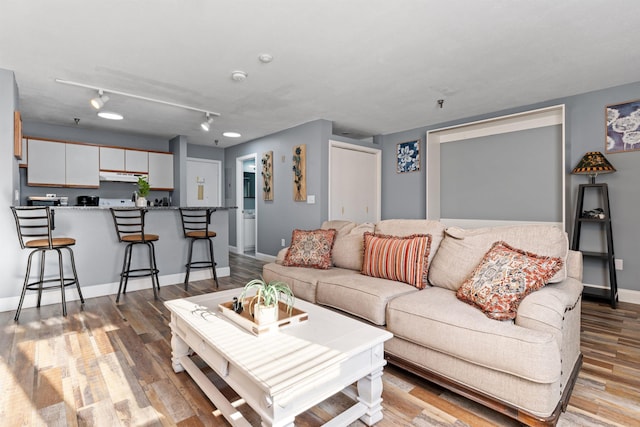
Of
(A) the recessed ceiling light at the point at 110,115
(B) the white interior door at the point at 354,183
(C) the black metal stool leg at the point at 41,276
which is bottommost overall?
(C) the black metal stool leg at the point at 41,276

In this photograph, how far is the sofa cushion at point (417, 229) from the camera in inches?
98.5

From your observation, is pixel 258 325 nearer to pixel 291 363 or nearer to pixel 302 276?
pixel 291 363

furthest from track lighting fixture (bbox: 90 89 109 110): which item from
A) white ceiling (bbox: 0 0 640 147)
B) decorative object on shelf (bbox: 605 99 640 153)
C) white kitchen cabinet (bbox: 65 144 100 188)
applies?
decorative object on shelf (bbox: 605 99 640 153)

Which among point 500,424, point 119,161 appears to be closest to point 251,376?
point 500,424

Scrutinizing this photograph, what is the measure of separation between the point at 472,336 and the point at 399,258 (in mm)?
889

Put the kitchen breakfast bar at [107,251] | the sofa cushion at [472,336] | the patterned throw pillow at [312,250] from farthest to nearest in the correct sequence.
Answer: the kitchen breakfast bar at [107,251] < the patterned throw pillow at [312,250] < the sofa cushion at [472,336]

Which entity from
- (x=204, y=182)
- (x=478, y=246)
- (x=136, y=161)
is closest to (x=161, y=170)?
(x=136, y=161)

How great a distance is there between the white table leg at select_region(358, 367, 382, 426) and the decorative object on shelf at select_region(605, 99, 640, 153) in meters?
3.91

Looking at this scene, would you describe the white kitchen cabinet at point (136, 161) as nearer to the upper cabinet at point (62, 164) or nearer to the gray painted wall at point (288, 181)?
the upper cabinet at point (62, 164)

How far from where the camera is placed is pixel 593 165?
3.49m

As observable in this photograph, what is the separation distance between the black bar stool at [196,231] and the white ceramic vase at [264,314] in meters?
2.80

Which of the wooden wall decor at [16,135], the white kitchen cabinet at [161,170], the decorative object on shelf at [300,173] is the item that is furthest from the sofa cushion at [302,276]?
the white kitchen cabinet at [161,170]

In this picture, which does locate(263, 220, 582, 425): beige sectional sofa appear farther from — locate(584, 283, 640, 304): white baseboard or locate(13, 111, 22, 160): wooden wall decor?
locate(13, 111, 22, 160): wooden wall decor

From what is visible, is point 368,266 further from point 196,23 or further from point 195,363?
point 196,23
